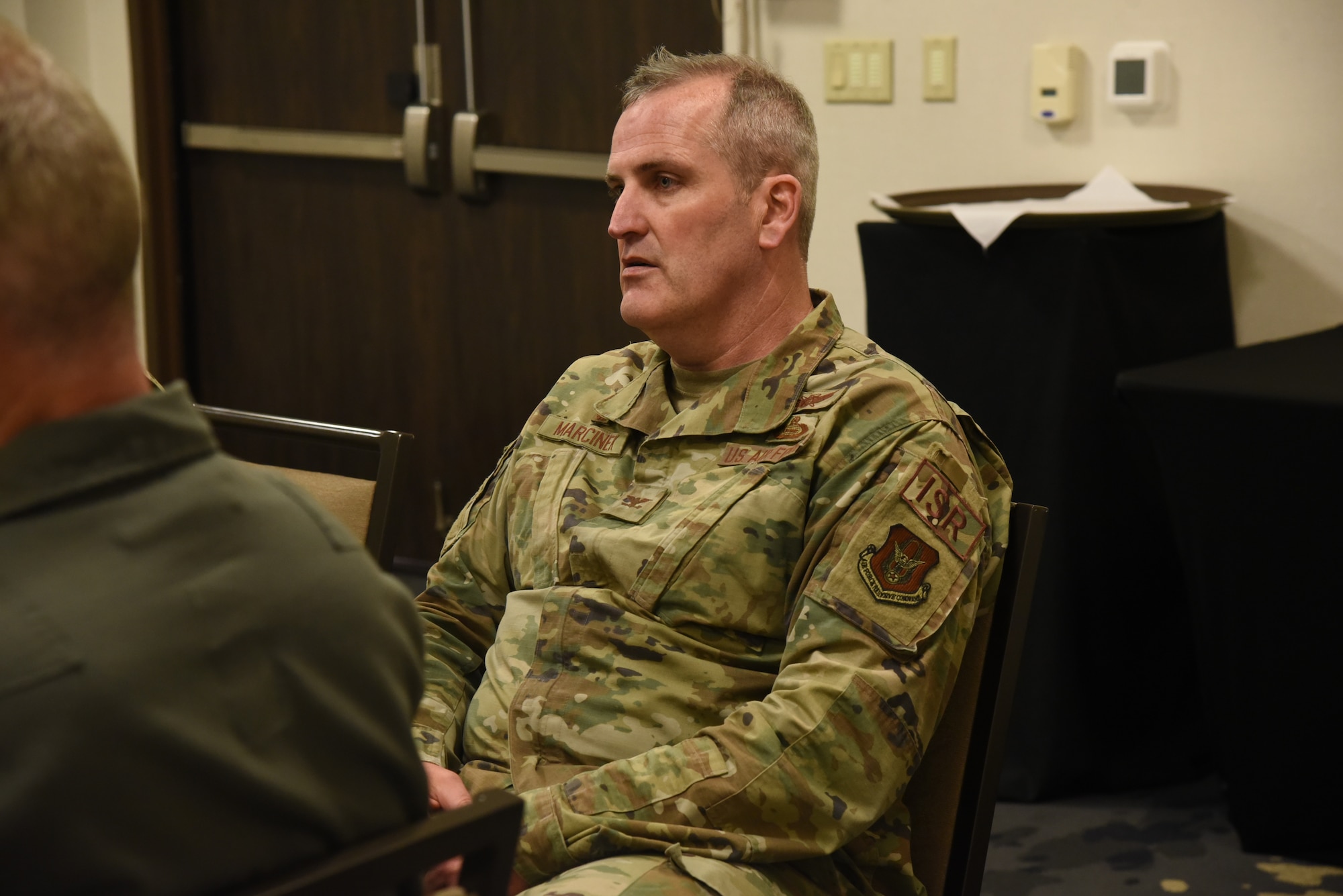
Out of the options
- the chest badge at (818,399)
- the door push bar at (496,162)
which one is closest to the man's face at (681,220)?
the chest badge at (818,399)

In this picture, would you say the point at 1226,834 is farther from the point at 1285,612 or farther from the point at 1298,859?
the point at 1285,612

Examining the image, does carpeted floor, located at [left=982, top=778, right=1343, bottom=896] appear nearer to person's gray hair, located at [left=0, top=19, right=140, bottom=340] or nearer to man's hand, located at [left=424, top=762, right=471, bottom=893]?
man's hand, located at [left=424, top=762, right=471, bottom=893]

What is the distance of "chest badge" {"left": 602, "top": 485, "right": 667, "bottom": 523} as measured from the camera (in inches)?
59.2

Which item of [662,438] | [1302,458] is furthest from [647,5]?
[662,438]

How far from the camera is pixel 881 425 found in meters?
1.42

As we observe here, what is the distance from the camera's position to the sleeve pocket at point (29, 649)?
0.64 m

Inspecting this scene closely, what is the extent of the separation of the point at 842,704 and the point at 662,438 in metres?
0.38

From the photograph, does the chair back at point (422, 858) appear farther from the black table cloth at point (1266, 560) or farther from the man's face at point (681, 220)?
the black table cloth at point (1266, 560)

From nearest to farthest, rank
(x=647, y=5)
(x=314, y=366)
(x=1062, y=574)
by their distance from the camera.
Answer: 1. (x=1062, y=574)
2. (x=647, y=5)
3. (x=314, y=366)

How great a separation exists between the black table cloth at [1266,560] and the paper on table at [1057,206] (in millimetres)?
311

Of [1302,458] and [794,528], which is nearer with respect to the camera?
[794,528]

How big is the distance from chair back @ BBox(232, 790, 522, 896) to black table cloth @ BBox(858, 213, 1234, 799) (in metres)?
1.81

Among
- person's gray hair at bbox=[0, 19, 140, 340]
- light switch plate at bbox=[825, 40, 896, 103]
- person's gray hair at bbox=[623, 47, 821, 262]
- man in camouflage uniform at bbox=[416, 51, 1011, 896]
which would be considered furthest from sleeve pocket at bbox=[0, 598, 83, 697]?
light switch plate at bbox=[825, 40, 896, 103]

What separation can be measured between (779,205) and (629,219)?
168 millimetres
